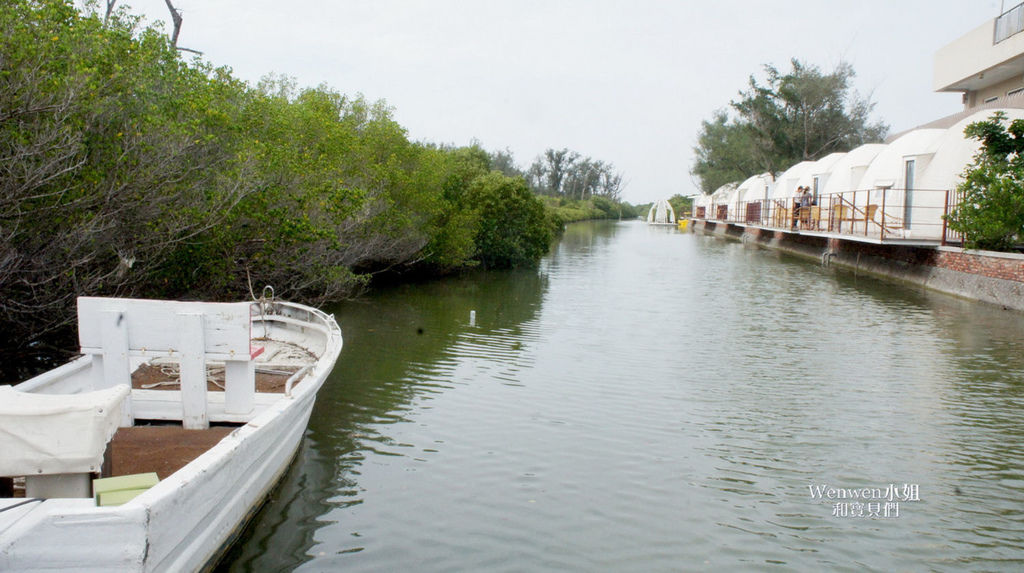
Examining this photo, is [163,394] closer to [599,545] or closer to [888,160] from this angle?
[599,545]

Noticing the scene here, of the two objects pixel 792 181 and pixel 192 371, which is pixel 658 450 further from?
pixel 792 181

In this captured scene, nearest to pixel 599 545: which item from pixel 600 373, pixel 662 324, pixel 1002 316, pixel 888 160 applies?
pixel 600 373

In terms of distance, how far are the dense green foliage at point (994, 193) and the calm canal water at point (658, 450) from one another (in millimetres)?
4849

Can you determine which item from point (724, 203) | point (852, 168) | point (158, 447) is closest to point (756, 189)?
point (724, 203)

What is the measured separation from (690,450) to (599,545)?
7.62 ft

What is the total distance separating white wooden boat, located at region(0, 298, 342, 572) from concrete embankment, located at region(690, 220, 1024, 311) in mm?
15890

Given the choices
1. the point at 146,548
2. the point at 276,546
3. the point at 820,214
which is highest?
the point at 820,214

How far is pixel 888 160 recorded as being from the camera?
91.5 ft

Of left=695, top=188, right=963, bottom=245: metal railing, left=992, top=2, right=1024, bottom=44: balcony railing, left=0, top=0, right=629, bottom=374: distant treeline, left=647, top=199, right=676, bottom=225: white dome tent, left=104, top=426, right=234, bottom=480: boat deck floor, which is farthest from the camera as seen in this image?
left=647, top=199, right=676, bottom=225: white dome tent

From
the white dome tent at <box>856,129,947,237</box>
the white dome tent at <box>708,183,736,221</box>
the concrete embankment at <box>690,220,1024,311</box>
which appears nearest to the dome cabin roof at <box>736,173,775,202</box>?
the white dome tent at <box>708,183,736,221</box>

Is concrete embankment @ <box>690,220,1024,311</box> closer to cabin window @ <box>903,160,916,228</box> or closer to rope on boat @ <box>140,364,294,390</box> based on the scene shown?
cabin window @ <box>903,160,916,228</box>

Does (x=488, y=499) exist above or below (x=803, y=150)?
below

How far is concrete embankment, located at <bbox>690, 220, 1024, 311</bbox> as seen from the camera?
58.1ft

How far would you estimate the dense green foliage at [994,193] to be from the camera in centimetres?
1878
